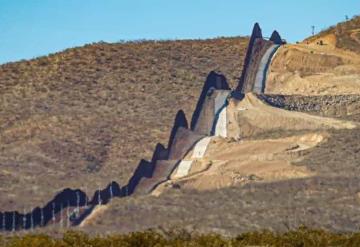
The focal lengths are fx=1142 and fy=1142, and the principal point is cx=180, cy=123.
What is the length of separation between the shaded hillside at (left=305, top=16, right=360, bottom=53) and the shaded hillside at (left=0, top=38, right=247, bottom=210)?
24.2ft

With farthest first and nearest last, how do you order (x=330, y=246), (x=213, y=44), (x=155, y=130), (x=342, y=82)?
(x=213, y=44), (x=342, y=82), (x=155, y=130), (x=330, y=246)

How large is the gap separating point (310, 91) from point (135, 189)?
18937 mm

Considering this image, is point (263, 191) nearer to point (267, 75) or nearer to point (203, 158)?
point (203, 158)

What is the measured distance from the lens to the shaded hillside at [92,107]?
64.1 metres

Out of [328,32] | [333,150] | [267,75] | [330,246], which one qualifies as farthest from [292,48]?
[330,246]

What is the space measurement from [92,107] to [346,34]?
951 inches

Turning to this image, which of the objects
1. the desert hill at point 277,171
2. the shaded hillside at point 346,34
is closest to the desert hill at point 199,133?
the desert hill at point 277,171

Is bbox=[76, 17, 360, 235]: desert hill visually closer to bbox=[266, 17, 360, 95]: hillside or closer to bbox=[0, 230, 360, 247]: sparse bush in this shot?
bbox=[266, 17, 360, 95]: hillside

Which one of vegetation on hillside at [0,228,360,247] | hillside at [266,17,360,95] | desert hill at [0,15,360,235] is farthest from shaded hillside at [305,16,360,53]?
vegetation on hillside at [0,228,360,247]

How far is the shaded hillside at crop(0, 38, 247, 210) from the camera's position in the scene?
64.1 metres

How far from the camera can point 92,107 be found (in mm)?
74500

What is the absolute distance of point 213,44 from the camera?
3457 inches

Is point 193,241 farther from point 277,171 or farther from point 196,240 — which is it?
point 277,171

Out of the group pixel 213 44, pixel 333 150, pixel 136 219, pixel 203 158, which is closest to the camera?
pixel 136 219
